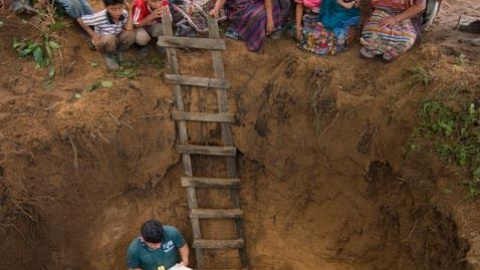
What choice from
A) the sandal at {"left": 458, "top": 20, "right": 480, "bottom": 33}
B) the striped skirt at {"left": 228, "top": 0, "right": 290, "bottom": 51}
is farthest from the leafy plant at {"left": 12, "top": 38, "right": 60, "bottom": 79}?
the sandal at {"left": 458, "top": 20, "right": 480, "bottom": 33}

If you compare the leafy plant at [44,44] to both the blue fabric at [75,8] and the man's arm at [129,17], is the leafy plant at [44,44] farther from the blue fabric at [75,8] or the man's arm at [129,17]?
the man's arm at [129,17]

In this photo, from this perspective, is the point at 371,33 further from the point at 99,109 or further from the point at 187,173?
the point at 99,109

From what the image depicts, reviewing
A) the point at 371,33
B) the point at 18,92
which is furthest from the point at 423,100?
the point at 18,92

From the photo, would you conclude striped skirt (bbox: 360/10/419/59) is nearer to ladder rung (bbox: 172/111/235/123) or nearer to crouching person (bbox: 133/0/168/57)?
ladder rung (bbox: 172/111/235/123)

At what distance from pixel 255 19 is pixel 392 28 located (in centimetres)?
124

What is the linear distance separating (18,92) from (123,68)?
0.96 meters

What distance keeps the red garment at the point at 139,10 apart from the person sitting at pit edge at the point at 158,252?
193 centimetres

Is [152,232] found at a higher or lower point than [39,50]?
lower

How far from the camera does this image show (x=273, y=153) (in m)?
4.63

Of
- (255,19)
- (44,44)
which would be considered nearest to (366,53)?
(255,19)

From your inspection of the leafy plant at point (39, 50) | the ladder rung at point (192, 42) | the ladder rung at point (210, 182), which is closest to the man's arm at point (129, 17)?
the ladder rung at point (192, 42)

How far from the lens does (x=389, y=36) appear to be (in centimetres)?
419

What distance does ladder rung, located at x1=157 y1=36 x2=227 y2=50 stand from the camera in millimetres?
4523

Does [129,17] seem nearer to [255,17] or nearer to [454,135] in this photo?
[255,17]
